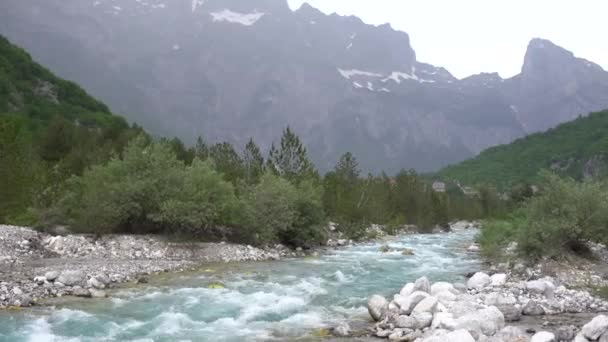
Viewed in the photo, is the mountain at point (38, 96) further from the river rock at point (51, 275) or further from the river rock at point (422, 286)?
the river rock at point (422, 286)

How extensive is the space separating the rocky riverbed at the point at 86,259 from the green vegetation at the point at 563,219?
1509cm

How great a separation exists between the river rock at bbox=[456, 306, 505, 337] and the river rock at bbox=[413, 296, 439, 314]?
128 centimetres

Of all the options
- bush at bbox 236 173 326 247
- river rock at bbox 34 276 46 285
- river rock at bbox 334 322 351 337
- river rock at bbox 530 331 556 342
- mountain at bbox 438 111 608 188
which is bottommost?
river rock at bbox 334 322 351 337

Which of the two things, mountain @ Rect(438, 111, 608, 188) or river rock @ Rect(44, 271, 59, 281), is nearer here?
river rock @ Rect(44, 271, 59, 281)

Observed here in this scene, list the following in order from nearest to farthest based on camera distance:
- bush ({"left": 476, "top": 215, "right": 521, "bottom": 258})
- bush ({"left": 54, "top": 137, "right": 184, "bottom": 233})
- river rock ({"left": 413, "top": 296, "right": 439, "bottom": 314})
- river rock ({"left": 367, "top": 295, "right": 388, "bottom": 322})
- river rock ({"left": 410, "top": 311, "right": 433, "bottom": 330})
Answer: river rock ({"left": 410, "top": 311, "right": 433, "bottom": 330}) → river rock ({"left": 413, "top": 296, "right": 439, "bottom": 314}) → river rock ({"left": 367, "top": 295, "right": 388, "bottom": 322}) → bush ({"left": 54, "top": 137, "right": 184, "bottom": 233}) → bush ({"left": 476, "top": 215, "right": 521, "bottom": 258})

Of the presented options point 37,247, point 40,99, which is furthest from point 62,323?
point 40,99

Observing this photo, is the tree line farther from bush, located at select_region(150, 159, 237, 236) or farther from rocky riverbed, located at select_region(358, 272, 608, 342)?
rocky riverbed, located at select_region(358, 272, 608, 342)

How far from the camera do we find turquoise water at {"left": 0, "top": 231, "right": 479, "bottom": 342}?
15.5 m

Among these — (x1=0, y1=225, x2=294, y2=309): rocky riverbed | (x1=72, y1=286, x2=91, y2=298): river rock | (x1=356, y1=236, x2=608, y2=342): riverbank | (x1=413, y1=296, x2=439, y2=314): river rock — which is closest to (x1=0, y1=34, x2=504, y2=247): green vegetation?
(x1=0, y1=225, x2=294, y2=309): rocky riverbed

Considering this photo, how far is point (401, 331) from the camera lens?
15.6 metres

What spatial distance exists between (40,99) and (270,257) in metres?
65.6

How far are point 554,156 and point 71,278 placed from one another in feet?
541

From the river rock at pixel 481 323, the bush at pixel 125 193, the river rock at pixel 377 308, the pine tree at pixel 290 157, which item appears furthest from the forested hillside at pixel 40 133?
the river rock at pixel 481 323

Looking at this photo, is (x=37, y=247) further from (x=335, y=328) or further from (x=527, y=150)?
(x=527, y=150)
